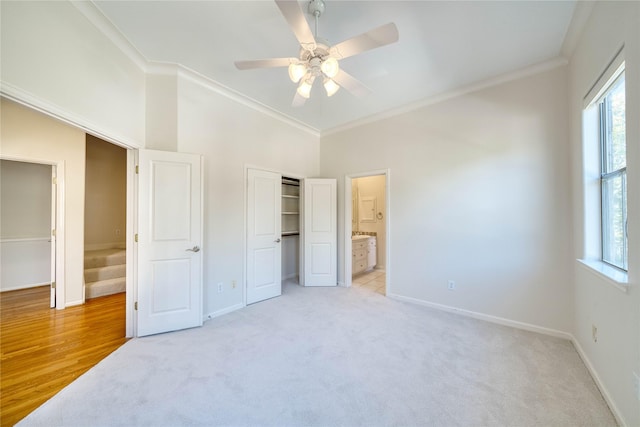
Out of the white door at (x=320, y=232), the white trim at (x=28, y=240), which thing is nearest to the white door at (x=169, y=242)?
the white door at (x=320, y=232)

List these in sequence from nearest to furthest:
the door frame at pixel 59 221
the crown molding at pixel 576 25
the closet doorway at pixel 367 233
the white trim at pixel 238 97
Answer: the crown molding at pixel 576 25, the white trim at pixel 238 97, the door frame at pixel 59 221, the closet doorway at pixel 367 233

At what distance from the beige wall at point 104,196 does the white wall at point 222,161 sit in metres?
3.60

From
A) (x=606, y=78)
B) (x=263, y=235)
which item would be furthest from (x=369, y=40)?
(x=263, y=235)

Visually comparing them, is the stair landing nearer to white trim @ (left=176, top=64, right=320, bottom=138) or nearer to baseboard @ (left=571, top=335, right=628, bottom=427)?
white trim @ (left=176, top=64, right=320, bottom=138)

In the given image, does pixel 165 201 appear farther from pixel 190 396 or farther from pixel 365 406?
pixel 365 406

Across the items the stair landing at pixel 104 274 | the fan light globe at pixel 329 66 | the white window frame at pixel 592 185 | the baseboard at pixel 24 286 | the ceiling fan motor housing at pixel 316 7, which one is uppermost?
the ceiling fan motor housing at pixel 316 7

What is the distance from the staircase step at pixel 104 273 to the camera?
150 inches

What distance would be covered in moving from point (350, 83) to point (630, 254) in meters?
2.25

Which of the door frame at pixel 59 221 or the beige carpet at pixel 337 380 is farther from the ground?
the door frame at pixel 59 221

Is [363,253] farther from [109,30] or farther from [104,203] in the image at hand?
[104,203]

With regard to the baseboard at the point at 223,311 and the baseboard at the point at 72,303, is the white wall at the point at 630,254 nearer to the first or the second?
the baseboard at the point at 223,311

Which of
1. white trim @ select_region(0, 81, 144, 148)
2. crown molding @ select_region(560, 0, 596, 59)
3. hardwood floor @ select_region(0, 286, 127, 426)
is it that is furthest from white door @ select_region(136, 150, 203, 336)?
crown molding @ select_region(560, 0, 596, 59)

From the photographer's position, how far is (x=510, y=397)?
1.63 metres

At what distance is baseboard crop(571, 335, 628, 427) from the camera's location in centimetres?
143
